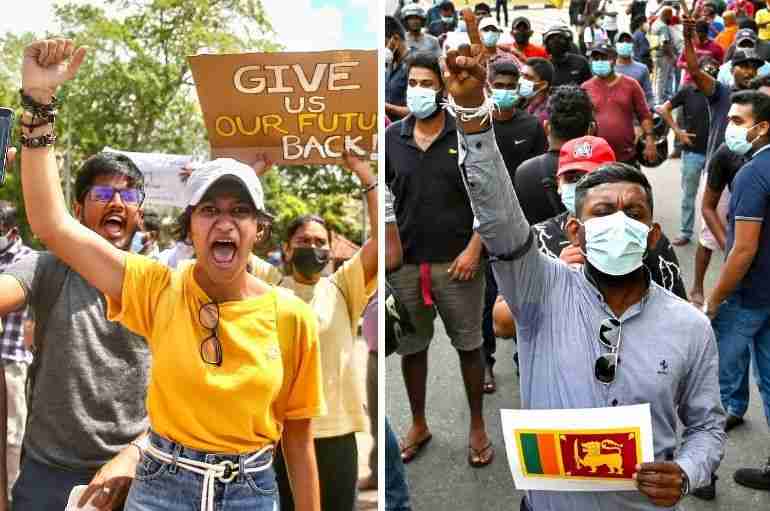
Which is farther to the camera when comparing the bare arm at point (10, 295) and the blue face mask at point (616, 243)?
the blue face mask at point (616, 243)

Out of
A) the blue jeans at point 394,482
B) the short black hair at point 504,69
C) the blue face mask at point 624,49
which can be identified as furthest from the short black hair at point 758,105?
the blue face mask at point 624,49

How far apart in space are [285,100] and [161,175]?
0.38 meters

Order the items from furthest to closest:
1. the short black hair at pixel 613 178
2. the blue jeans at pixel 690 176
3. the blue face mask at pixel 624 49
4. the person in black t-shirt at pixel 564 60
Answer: the blue face mask at pixel 624 49
the person in black t-shirt at pixel 564 60
the blue jeans at pixel 690 176
the short black hair at pixel 613 178

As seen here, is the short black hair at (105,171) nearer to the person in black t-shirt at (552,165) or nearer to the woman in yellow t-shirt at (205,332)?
the woman in yellow t-shirt at (205,332)

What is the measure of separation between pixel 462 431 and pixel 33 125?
3208mm

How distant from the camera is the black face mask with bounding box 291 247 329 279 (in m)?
2.59

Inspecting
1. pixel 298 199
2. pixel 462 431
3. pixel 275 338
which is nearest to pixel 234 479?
pixel 275 338

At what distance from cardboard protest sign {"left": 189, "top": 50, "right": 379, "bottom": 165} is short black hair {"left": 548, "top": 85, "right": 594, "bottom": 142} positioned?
2107 mm

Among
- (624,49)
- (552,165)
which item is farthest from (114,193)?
(624,49)

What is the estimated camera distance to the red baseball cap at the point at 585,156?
141 inches

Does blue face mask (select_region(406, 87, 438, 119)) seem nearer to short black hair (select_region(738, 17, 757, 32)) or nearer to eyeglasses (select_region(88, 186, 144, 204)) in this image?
eyeglasses (select_region(88, 186, 144, 204))

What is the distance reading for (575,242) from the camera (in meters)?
2.71

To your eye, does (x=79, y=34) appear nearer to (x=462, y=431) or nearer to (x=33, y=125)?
(x=33, y=125)

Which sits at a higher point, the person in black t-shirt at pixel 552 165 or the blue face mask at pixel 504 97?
the blue face mask at pixel 504 97
